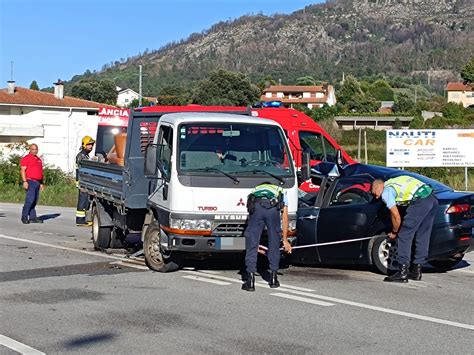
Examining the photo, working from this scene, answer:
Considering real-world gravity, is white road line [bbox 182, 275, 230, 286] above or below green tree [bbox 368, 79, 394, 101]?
below

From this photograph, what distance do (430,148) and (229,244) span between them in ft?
61.1

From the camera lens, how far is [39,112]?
218ft

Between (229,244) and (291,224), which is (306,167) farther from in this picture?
(229,244)

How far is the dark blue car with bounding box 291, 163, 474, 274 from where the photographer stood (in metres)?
10.6

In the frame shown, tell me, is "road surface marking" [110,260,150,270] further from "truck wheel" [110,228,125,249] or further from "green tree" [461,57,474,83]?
"green tree" [461,57,474,83]

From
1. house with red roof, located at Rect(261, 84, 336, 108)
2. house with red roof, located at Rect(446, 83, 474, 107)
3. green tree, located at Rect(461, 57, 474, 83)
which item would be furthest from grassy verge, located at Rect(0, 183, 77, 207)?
house with red roof, located at Rect(446, 83, 474, 107)

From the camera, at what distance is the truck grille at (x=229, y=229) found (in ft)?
33.8

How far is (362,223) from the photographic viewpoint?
36.2 ft

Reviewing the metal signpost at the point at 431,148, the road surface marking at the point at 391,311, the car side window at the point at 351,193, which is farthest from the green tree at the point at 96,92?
the road surface marking at the point at 391,311

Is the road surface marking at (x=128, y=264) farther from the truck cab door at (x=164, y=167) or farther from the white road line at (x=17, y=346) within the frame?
the white road line at (x=17, y=346)

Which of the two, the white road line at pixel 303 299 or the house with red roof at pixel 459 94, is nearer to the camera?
the white road line at pixel 303 299

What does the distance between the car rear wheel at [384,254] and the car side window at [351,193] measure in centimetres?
66

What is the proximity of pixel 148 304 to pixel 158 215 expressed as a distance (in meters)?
2.20

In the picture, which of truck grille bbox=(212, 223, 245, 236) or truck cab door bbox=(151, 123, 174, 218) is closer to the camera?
truck grille bbox=(212, 223, 245, 236)
